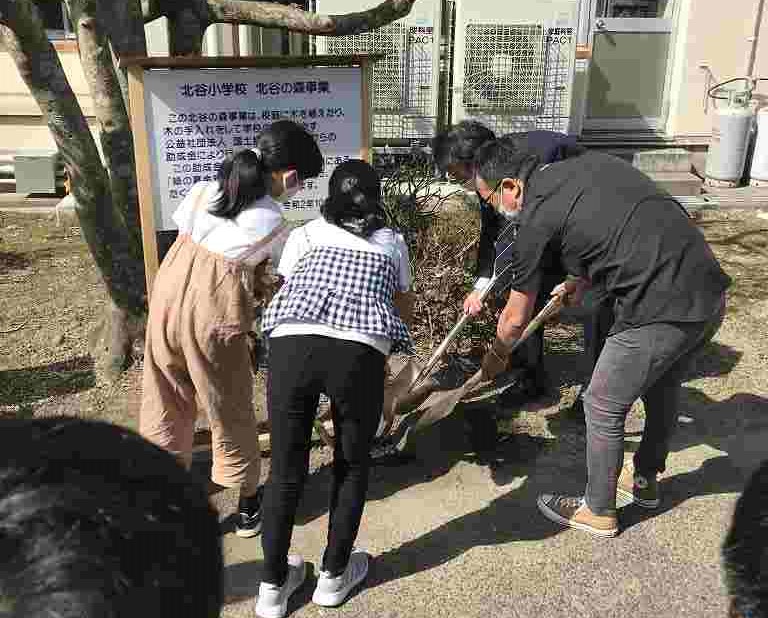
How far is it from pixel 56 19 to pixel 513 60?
5066mm

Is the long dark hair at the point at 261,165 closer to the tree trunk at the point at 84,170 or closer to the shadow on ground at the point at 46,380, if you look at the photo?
the tree trunk at the point at 84,170

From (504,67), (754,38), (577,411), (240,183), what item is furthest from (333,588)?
(754,38)

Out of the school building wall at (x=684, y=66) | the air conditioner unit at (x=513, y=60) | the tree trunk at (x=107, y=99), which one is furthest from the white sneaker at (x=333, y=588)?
the school building wall at (x=684, y=66)

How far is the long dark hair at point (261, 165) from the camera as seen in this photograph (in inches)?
114

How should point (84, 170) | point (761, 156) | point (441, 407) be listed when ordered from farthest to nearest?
point (761, 156) → point (84, 170) → point (441, 407)

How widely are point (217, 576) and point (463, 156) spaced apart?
8.86 ft

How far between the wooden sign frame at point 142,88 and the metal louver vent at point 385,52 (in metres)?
3.56

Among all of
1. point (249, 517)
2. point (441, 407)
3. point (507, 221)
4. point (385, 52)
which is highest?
point (385, 52)

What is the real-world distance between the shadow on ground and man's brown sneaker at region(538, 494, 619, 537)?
2.63m

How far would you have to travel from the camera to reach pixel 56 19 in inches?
348

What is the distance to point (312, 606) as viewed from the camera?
2.97 metres

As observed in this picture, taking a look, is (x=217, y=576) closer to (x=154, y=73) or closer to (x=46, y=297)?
(x=154, y=73)

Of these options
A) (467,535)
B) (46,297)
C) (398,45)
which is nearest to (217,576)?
(467,535)

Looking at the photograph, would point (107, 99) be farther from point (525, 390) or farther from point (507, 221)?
point (525, 390)
